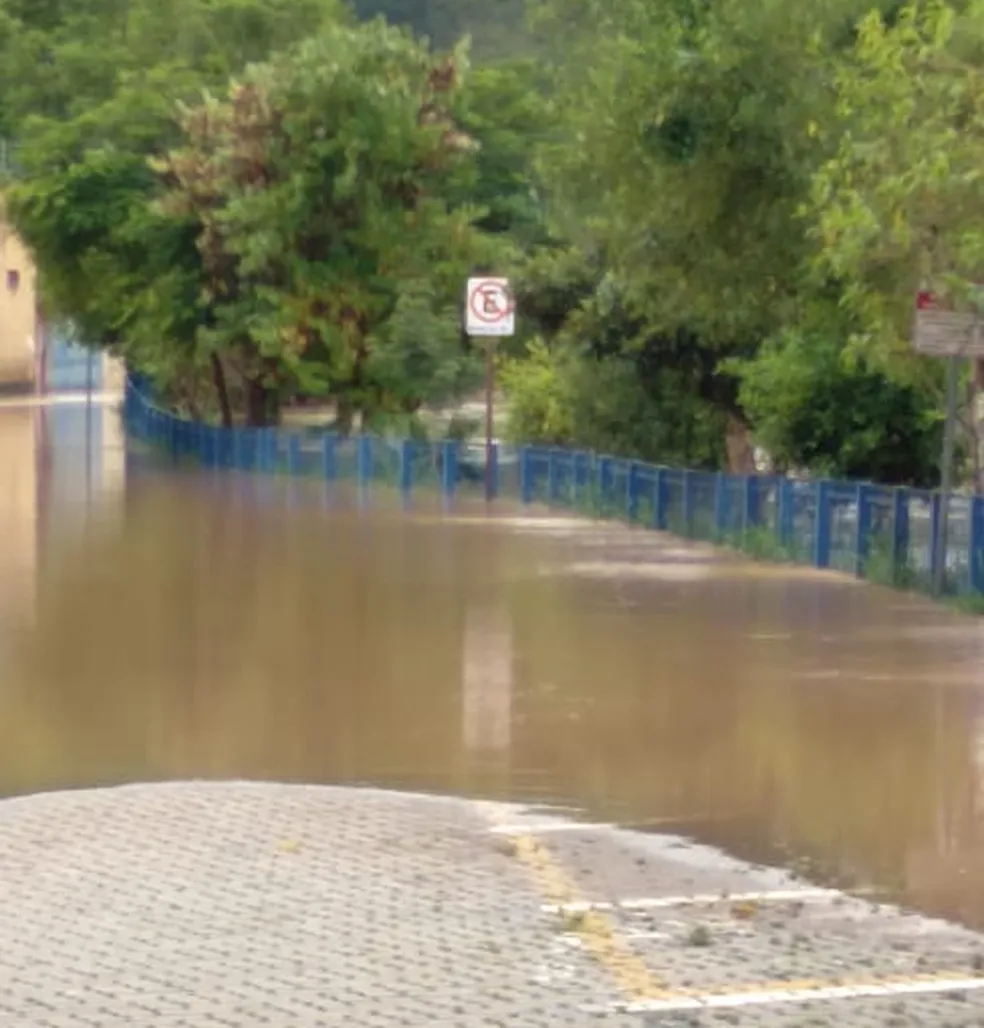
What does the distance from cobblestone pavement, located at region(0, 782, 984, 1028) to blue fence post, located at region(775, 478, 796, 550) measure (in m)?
13.8

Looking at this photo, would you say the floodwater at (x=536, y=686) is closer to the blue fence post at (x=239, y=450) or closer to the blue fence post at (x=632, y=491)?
the blue fence post at (x=632, y=491)

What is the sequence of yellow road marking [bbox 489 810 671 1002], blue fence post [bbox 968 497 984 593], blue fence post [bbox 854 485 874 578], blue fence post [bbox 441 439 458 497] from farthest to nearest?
blue fence post [bbox 441 439 458 497] < blue fence post [bbox 854 485 874 578] < blue fence post [bbox 968 497 984 593] < yellow road marking [bbox 489 810 671 1002]

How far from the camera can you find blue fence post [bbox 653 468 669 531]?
3038cm

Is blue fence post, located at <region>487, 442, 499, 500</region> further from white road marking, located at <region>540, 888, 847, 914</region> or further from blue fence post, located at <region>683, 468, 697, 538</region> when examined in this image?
white road marking, located at <region>540, 888, 847, 914</region>

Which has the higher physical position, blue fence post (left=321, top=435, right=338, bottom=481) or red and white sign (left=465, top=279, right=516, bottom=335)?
red and white sign (left=465, top=279, right=516, bottom=335)

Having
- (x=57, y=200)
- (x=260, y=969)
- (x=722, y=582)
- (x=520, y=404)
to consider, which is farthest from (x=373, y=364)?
(x=260, y=969)

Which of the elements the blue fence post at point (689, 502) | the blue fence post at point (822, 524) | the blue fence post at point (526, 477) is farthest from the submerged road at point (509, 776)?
the blue fence post at point (526, 477)

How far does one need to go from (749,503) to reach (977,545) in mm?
6286

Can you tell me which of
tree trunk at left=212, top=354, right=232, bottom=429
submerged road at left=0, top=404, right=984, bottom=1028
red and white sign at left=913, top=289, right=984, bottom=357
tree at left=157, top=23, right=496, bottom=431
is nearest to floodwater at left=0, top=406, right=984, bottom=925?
submerged road at left=0, top=404, right=984, bottom=1028

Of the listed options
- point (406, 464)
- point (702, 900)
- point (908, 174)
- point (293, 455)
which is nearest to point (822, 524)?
point (908, 174)

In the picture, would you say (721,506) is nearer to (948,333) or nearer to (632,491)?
(632,491)

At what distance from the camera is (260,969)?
900 centimetres

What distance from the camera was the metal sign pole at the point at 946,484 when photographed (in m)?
20.1

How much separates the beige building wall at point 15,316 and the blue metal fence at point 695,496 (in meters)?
35.9
